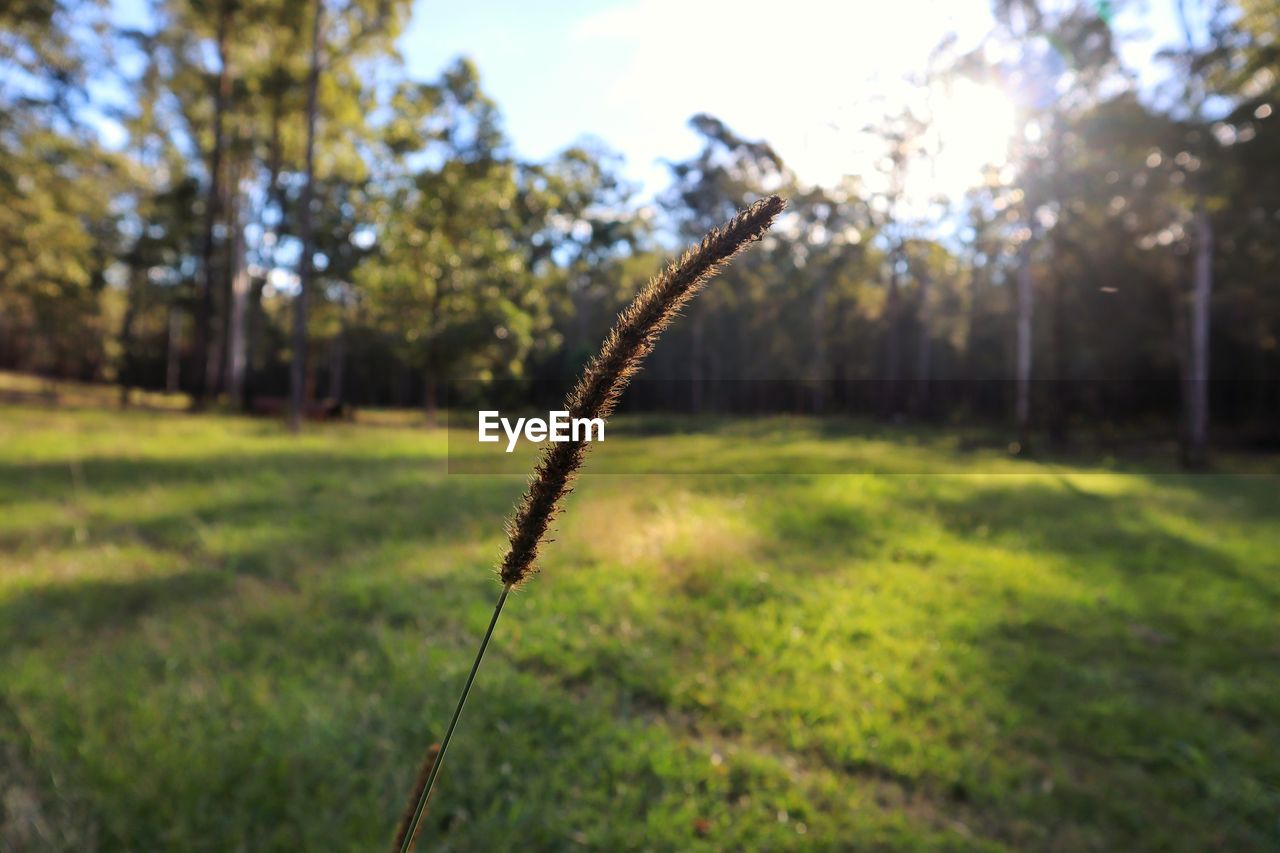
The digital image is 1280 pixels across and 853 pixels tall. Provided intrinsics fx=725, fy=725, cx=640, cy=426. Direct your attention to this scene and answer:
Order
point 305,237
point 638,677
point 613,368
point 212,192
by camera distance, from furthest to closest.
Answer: point 212,192 → point 305,237 → point 638,677 → point 613,368

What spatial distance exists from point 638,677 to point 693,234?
2701mm

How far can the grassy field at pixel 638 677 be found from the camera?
10.4 feet

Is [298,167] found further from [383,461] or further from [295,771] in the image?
[295,771]

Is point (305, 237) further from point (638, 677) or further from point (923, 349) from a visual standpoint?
point (923, 349)

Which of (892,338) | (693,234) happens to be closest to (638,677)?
(693,234)

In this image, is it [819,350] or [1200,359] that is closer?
[1200,359]

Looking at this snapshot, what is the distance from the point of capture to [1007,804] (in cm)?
334

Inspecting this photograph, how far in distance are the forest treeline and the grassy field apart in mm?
1885

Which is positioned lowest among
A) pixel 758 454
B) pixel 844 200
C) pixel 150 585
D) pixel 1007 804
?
pixel 1007 804

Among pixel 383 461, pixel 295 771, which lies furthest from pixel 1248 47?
pixel 295 771

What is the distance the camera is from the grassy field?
3.16 metres

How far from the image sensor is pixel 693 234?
452cm

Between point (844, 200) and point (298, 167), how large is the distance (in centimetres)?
2265

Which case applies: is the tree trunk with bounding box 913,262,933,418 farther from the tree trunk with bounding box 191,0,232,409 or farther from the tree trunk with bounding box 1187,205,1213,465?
the tree trunk with bounding box 191,0,232,409
